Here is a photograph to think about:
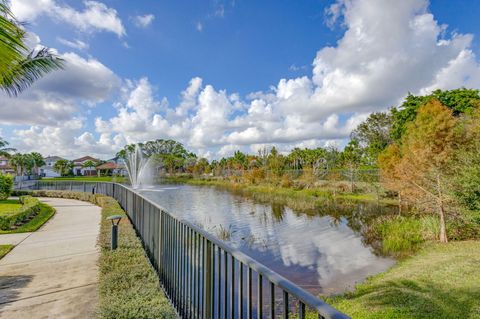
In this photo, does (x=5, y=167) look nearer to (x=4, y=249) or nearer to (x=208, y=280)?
(x=4, y=249)

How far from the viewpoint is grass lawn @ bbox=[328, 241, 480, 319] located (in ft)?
13.3

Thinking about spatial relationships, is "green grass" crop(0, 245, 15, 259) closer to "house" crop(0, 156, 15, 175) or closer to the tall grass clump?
the tall grass clump

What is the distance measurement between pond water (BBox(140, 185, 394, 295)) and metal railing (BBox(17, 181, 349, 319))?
50cm

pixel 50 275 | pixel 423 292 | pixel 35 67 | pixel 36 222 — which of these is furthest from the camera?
pixel 36 222

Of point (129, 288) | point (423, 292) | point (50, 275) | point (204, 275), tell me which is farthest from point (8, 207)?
point (423, 292)

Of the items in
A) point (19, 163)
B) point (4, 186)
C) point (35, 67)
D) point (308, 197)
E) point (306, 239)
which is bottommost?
point (306, 239)

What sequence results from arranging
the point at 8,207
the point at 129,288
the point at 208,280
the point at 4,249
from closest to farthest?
the point at 208,280, the point at 129,288, the point at 4,249, the point at 8,207

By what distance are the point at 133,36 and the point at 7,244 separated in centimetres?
830

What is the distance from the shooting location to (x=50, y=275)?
4039 millimetres

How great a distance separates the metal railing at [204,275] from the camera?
129 centimetres

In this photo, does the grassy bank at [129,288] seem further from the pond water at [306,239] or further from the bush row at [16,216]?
the bush row at [16,216]

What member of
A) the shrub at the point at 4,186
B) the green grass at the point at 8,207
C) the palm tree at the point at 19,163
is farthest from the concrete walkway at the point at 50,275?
the palm tree at the point at 19,163

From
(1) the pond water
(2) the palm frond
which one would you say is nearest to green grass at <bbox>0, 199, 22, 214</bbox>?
(2) the palm frond

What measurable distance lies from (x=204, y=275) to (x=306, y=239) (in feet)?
26.4
